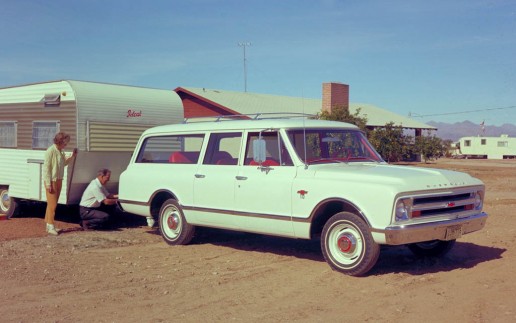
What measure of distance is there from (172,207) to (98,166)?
230 centimetres

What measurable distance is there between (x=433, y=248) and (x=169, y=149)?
4.68 m

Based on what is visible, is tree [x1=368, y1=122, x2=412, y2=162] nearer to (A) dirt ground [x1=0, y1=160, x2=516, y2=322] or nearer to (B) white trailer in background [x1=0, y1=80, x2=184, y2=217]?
(B) white trailer in background [x1=0, y1=80, x2=184, y2=217]

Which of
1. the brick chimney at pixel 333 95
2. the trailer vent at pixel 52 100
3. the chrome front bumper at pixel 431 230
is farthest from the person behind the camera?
the brick chimney at pixel 333 95

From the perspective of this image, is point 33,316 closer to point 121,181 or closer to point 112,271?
point 112,271

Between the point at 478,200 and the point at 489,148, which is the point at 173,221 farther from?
the point at 489,148

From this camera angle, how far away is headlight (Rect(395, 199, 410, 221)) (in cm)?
700

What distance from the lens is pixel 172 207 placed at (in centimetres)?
988

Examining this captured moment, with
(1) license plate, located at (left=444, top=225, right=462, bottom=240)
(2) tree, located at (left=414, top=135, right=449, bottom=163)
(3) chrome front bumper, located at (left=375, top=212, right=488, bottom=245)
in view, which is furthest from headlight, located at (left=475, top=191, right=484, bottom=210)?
(2) tree, located at (left=414, top=135, right=449, bottom=163)

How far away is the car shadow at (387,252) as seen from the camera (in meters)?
7.82

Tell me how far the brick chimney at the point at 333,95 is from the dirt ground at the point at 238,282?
817 inches

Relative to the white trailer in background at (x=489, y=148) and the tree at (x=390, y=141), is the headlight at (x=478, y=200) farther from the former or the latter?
the white trailer in background at (x=489, y=148)

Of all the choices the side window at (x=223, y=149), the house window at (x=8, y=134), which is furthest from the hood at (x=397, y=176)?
the house window at (x=8, y=134)

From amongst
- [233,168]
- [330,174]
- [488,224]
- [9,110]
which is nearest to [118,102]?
[9,110]

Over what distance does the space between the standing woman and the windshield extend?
452cm
